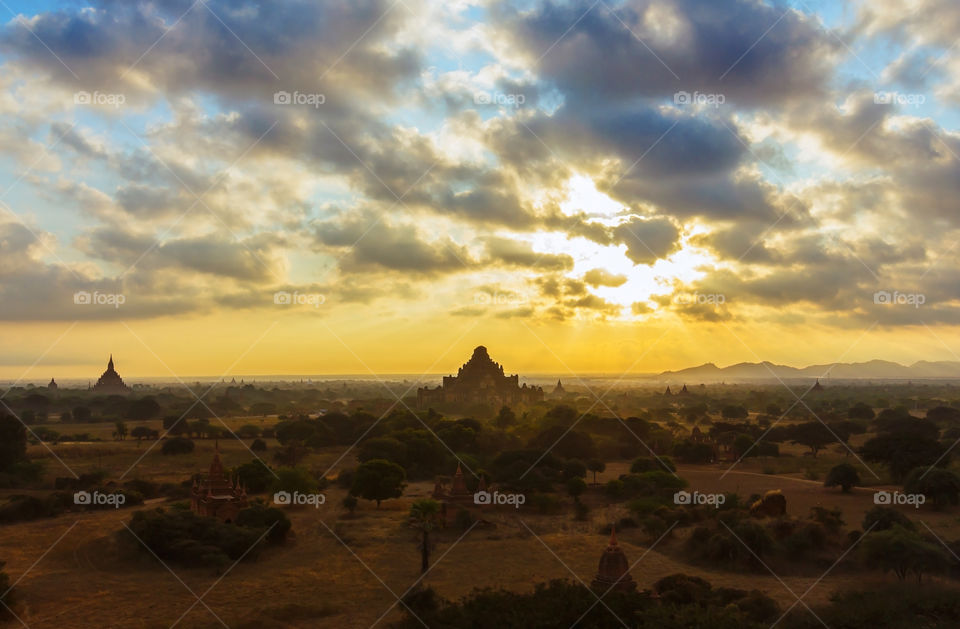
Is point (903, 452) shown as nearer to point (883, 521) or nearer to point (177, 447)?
point (883, 521)

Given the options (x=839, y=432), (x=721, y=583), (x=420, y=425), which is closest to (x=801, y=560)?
(x=721, y=583)

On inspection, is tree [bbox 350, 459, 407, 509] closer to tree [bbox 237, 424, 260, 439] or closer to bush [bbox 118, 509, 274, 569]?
bush [bbox 118, 509, 274, 569]

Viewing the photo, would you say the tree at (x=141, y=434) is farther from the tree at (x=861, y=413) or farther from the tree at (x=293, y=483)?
the tree at (x=861, y=413)

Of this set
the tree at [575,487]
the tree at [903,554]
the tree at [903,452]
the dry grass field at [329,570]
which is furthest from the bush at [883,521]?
the tree at [903,452]

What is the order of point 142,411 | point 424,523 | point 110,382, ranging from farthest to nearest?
1. point 110,382
2. point 142,411
3. point 424,523

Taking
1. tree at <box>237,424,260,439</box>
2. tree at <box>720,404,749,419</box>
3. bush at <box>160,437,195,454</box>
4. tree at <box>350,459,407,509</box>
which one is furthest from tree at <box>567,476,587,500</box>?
tree at <box>720,404,749,419</box>

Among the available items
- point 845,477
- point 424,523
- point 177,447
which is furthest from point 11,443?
point 845,477

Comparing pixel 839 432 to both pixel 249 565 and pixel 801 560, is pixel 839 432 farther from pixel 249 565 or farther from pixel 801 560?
pixel 249 565
